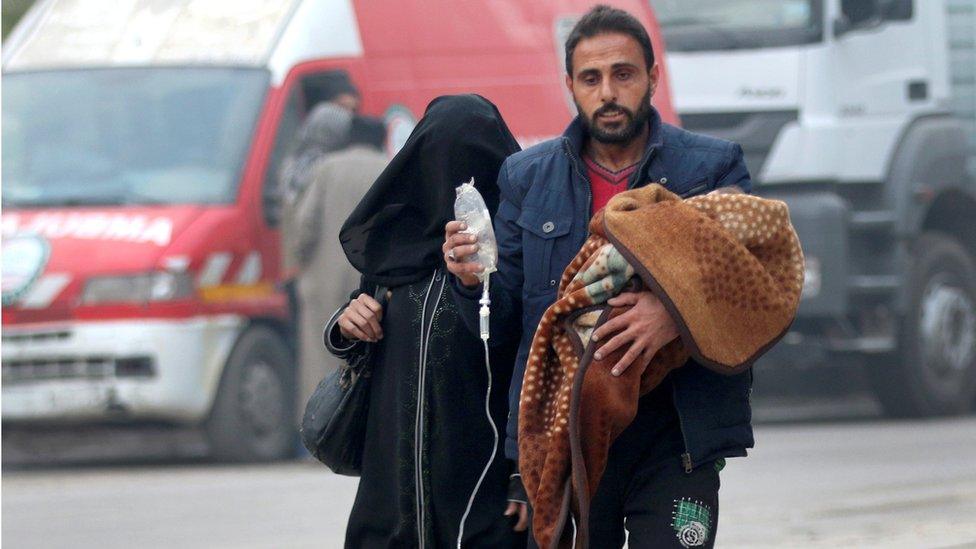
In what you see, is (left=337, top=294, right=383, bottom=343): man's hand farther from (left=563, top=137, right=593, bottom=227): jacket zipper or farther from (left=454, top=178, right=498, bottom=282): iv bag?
(left=563, top=137, right=593, bottom=227): jacket zipper

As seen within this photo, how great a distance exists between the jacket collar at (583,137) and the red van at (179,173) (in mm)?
6385

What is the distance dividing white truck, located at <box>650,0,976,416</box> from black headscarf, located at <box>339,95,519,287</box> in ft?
26.0

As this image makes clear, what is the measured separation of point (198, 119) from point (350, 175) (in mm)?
1165

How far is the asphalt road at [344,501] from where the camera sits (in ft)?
24.8

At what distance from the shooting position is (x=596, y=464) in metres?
3.78

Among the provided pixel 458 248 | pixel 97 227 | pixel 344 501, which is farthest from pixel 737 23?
pixel 458 248

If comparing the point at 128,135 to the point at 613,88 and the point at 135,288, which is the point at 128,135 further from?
the point at 613,88

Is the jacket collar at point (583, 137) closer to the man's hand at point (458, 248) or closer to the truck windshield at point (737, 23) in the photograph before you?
the man's hand at point (458, 248)

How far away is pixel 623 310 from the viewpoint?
12.3ft

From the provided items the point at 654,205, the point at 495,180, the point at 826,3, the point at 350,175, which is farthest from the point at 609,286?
the point at 826,3

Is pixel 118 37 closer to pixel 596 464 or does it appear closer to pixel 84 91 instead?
pixel 84 91

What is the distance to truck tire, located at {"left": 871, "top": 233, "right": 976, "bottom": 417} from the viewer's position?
12742 mm

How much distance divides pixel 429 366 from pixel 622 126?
2.34 feet

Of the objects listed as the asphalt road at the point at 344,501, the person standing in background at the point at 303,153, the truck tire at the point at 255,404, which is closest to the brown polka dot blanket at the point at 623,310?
the asphalt road at the point at 344,501
